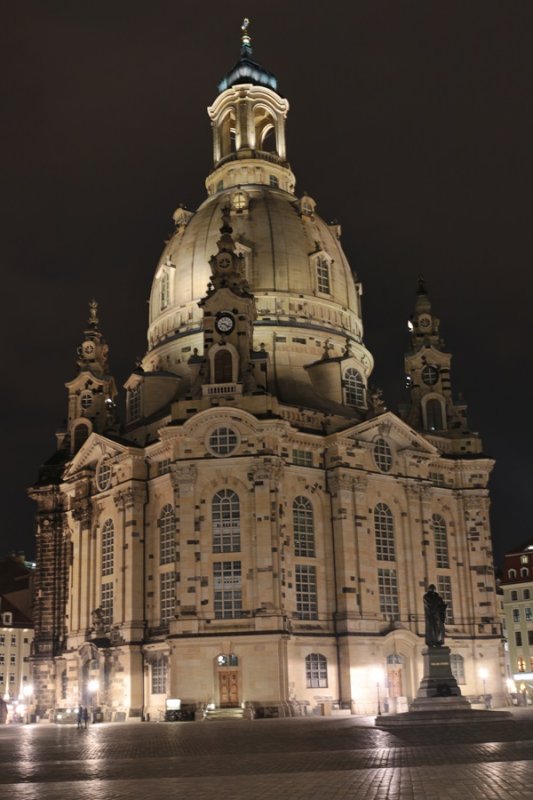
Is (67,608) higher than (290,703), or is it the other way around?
(67,608)

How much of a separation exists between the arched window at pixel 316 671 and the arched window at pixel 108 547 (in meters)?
17.2

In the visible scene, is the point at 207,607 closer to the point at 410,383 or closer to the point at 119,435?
the point at 119,435

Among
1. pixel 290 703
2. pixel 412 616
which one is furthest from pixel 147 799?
pixel 412 616

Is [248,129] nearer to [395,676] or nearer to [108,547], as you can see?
[108,547]

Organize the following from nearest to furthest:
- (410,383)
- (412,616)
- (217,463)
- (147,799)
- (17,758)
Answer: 1. (147,799)
2. (17,758)
3. (217,463)
4. (412,616)
5. (410,383)

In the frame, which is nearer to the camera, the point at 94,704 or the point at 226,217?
the point at 94,704

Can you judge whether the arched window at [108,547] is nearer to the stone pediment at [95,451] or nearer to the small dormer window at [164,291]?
the stone pediment at [95,451]

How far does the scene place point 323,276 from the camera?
88.9 meters

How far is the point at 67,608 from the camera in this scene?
8488 cm

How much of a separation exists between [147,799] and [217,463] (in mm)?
53377

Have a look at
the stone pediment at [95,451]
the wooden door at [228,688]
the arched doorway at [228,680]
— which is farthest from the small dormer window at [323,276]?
the wooden door at [228,688]

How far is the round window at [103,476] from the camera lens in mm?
80625

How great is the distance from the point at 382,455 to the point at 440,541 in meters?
9.59

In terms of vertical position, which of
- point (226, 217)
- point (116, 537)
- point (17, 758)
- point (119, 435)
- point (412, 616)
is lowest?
point (17, 758)
